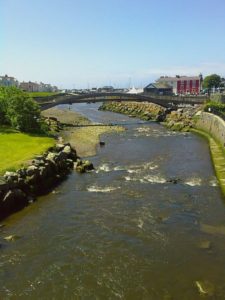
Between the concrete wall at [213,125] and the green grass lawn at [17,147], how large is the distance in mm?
26079

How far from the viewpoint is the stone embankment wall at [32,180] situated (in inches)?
1441

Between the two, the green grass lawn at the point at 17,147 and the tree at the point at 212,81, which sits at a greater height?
the tree at the point at 212,81

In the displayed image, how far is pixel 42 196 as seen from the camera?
40594 millimetres

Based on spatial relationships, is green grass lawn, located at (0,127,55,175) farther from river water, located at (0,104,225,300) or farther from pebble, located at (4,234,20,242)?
pebble, located at (4,234,20,242)

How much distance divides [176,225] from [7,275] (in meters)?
13.5

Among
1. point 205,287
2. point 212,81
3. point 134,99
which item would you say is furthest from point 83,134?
point 212,81

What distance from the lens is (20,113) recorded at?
239 ft

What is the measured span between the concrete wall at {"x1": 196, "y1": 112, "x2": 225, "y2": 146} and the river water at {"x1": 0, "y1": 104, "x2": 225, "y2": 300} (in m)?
17.1

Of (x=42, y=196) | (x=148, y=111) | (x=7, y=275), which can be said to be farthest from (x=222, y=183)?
(x=148, y=111)

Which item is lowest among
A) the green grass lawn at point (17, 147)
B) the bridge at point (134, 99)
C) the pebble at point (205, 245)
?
the pebble at point (205, 245)

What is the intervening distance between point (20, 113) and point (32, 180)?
111 feet

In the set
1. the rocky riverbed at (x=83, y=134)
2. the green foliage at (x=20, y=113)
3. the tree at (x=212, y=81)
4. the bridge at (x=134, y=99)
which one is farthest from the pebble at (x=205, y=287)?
the tree at (x=212, y=81)

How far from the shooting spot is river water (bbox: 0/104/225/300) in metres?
24.0

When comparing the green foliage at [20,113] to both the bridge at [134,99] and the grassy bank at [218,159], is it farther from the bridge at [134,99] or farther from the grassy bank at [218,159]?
the bridge at [134,99]
